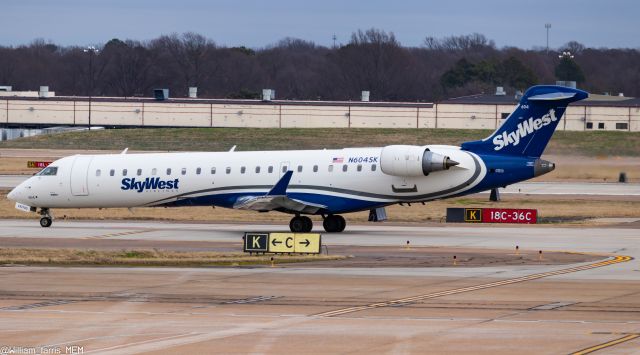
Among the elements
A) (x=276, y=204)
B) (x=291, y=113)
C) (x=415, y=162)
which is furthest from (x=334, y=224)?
(x=291, y=113)

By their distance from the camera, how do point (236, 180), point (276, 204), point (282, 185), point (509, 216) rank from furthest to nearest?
point (509, 216), point (236, 180), point (276, 204), point (282, 185)

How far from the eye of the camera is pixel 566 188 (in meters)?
71.4

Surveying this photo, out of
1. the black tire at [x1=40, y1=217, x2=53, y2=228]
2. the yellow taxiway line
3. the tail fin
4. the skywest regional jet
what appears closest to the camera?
the yellow taxiway line

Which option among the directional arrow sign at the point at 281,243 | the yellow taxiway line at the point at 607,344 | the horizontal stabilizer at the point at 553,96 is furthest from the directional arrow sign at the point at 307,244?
the yellow taxiway line at the point at 607,344

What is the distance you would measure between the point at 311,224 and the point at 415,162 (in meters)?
4.98

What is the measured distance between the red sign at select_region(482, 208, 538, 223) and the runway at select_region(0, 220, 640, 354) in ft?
34.2

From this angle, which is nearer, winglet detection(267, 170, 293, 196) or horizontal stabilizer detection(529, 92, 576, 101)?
horizontal stabilizer detection(529, 92, 576, 101)

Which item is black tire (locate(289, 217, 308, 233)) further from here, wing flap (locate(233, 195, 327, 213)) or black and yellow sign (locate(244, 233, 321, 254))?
black and yellow sign (locate(244, 233, 321, 254))

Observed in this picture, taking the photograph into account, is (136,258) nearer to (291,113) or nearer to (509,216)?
(509,216)

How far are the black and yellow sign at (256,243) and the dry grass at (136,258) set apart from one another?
29 cm

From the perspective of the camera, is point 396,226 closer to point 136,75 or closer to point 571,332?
point 571,332

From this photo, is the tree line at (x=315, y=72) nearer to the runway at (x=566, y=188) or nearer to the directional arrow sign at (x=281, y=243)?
the runway at (x=566, y=188)

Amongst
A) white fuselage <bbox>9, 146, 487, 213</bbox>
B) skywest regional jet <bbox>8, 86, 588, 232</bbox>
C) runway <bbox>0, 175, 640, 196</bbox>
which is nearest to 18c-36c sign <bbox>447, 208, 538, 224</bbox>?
skywest regional jet <bbox>8, 86, 588, 232</bbox>

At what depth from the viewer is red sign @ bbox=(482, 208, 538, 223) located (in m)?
50.0
